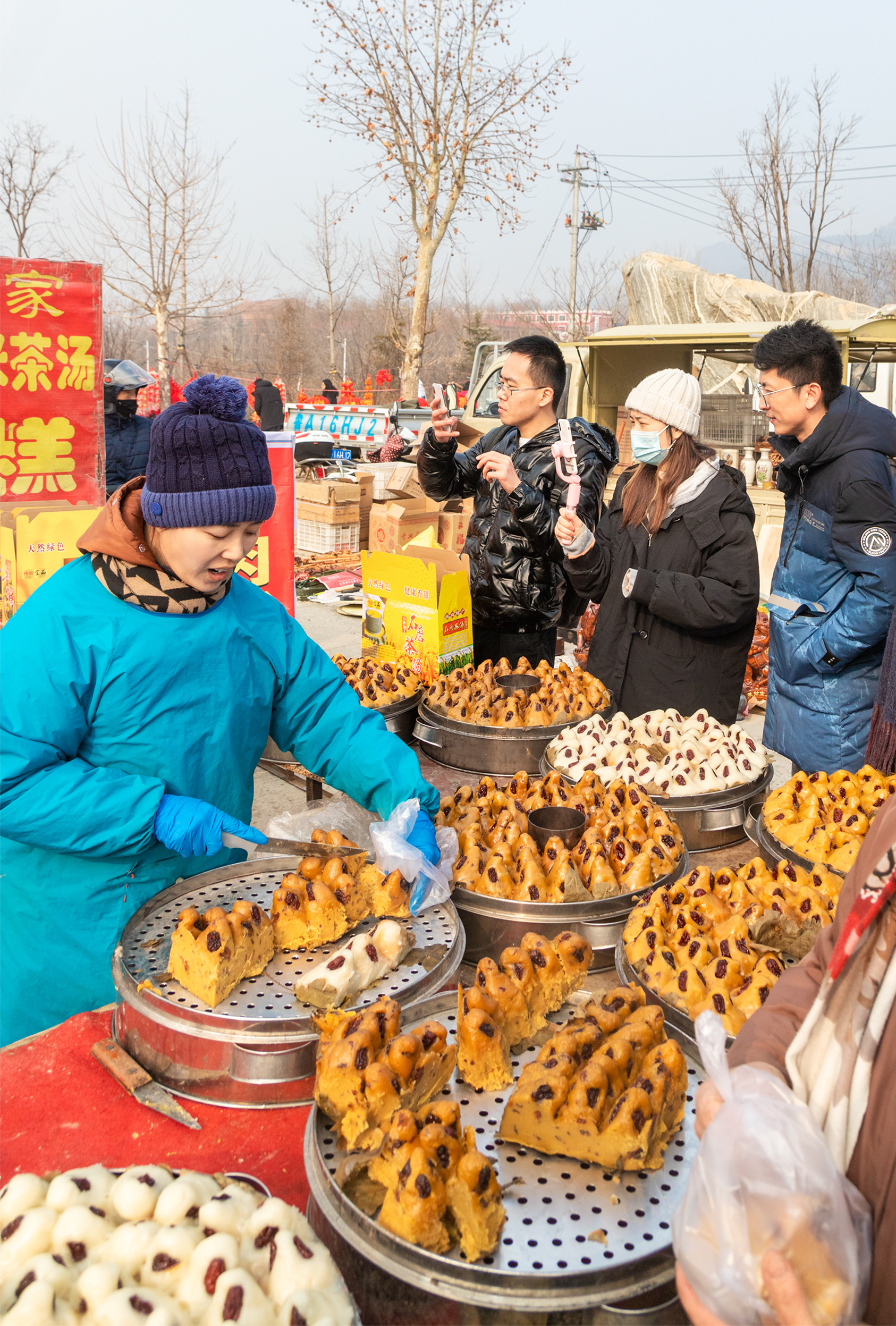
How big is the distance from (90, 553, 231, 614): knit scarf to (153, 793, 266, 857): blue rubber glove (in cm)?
40

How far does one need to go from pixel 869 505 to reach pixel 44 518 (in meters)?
3.53

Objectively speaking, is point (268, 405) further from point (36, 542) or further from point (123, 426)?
point (36, 542)

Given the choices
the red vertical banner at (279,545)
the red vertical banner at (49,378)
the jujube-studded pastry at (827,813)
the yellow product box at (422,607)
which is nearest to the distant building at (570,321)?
the red vertical banner at (279,545)

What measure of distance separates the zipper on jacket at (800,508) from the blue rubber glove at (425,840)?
2209mm

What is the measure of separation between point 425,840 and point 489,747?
101cm

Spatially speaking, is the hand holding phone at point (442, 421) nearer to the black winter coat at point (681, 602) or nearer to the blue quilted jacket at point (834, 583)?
the black winter coat at point (681, 602)

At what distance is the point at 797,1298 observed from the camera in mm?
874

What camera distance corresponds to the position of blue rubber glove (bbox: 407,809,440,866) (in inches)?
81.2

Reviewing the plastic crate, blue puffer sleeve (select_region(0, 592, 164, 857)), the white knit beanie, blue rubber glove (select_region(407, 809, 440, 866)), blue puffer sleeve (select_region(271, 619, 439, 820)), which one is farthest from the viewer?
the plastic crate

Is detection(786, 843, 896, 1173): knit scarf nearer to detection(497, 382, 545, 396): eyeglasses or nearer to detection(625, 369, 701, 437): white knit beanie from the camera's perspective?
detection(625, 369, 701, 437): white knit beanie

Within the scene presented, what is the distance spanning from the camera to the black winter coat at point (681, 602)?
3.31m

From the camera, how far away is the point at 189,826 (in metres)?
1.85

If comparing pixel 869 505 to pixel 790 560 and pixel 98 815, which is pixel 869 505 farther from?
pixel 98 815

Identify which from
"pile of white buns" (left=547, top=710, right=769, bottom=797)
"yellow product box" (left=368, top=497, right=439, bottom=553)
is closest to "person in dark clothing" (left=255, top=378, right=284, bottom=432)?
"yellow product box" (left=368, top=497, right=439, bottom=553)
